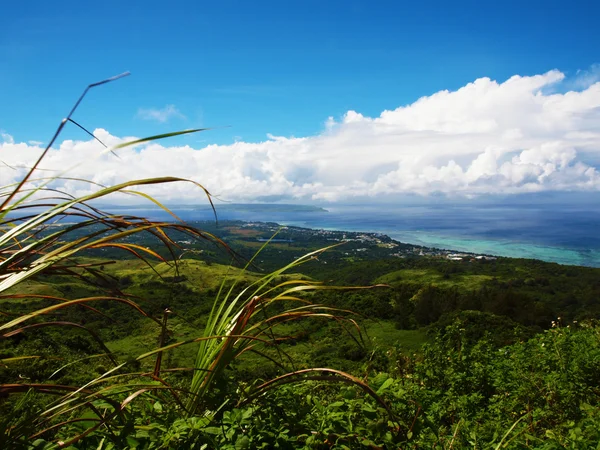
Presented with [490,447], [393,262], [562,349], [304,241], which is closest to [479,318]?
[562,349]

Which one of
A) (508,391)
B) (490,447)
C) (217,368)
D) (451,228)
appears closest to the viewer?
(217,368)

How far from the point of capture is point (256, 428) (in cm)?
122

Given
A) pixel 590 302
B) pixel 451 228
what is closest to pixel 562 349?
pixel 590 302

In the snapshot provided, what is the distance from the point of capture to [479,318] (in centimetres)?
1989

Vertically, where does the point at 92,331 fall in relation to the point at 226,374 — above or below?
above

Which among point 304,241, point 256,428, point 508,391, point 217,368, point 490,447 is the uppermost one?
point 217,368

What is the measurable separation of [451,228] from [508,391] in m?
155

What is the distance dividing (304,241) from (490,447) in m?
102

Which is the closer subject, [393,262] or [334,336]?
[334,336]

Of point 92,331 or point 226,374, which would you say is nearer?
point 92,331

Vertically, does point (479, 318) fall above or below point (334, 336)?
above

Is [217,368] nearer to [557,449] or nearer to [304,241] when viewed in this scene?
[557,449]

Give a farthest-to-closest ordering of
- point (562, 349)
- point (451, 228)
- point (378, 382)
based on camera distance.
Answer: point (451, 228)
point (562, 349)
point (378, 382)

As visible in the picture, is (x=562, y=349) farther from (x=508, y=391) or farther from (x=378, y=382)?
(x=378, y=382)
